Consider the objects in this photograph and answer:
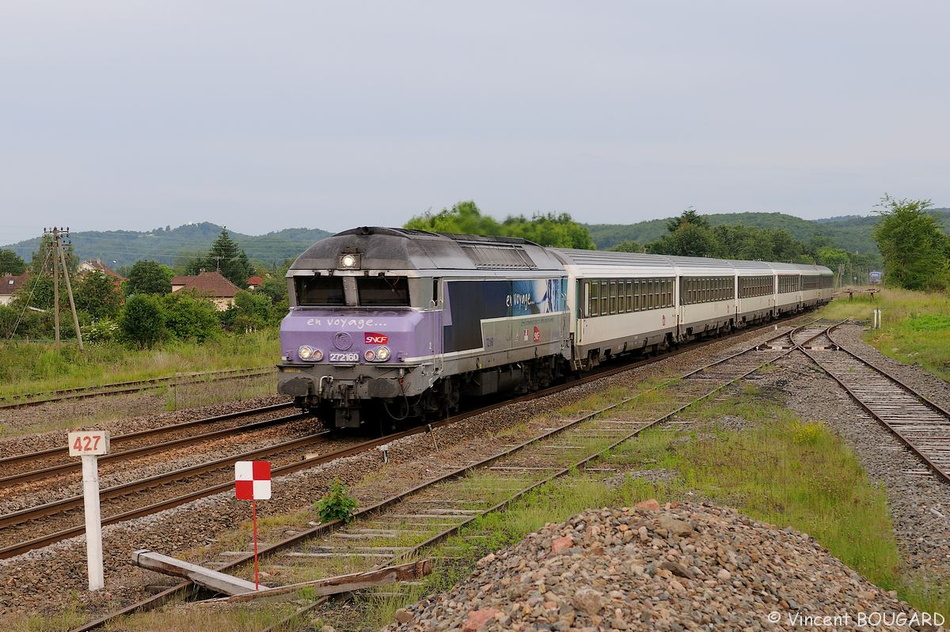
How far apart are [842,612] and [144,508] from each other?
8.24 metres

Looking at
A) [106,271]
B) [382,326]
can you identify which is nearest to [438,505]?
[382,326]

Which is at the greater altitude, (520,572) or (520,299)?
(520,299)

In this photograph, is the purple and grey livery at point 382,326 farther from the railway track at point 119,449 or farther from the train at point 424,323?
the railway track at point 119,449

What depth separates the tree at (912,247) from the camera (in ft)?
249

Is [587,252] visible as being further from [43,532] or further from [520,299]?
[43,532]

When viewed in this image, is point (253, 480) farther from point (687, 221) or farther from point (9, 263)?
point (9, 263)

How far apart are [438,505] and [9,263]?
163109mm

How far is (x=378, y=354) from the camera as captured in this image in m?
16.0

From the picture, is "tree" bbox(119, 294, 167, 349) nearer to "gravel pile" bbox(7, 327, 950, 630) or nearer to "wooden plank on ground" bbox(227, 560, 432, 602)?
"gravel pile" bbox(7, 327, 950, 630)

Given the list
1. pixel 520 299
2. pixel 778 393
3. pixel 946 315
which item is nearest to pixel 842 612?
pixel 520 299

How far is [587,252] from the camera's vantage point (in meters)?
28.2

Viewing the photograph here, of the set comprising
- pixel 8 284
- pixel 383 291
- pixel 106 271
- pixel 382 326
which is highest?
pixel 106 271

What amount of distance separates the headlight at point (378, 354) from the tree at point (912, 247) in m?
69.4

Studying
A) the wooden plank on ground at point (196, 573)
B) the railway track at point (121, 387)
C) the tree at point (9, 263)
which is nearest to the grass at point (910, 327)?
the railway track at point (121, 387)
